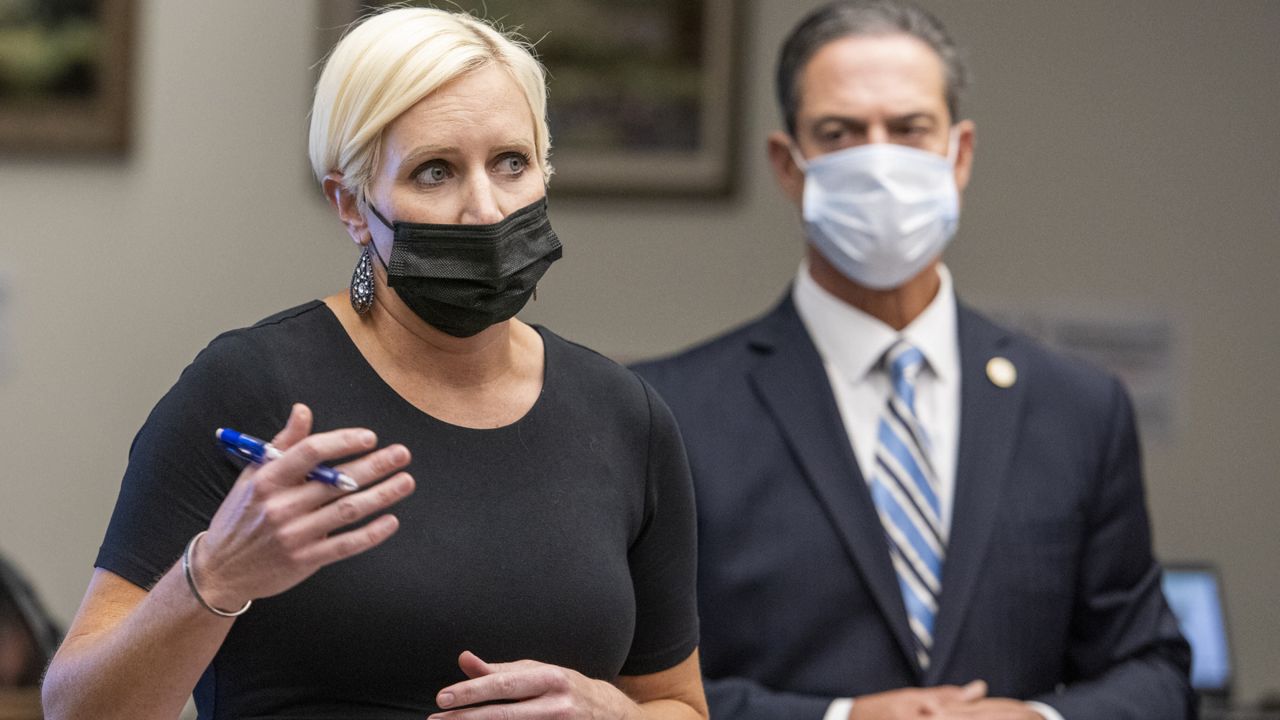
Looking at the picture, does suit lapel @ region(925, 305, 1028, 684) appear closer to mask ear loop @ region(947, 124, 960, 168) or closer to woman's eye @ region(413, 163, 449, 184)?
mask ear loop @ region(947, 124, 960, 168)

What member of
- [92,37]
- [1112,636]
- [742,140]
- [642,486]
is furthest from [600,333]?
[642,486]

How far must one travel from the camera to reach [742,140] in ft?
11.6

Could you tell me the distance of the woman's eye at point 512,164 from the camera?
54.8 inches

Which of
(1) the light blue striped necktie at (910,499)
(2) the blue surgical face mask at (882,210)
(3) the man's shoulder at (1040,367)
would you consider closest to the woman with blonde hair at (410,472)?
(1) the light blue striped necktie at (910,499)

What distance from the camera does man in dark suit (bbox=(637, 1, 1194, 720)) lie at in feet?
6.77

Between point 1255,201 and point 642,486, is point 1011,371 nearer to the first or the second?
point 642,486

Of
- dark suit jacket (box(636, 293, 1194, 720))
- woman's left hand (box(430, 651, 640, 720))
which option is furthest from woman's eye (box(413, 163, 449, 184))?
dark suit jacket (box(636, 293, 1194, 720))

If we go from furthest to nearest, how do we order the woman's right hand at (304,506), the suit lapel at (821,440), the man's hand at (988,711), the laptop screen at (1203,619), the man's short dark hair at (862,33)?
1. the laptop screen at (1203,619)
2. the man's short dark hair at (862,33)
3. the suit lapel at (821,440)
4. the man's hand at (988,711)
5. the woman's right hand at (304,506)

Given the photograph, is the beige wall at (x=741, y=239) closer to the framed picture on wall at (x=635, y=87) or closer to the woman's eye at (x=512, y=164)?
the framed picture on wall at (x=635, y=87)

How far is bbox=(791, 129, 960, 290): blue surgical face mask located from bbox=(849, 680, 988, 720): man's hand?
56cm

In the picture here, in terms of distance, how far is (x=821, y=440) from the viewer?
2.15 meters

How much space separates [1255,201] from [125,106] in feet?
8.05

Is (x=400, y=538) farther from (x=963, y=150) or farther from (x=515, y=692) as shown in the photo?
(x=963, y=150)

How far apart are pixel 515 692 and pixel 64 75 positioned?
2.68 metres
